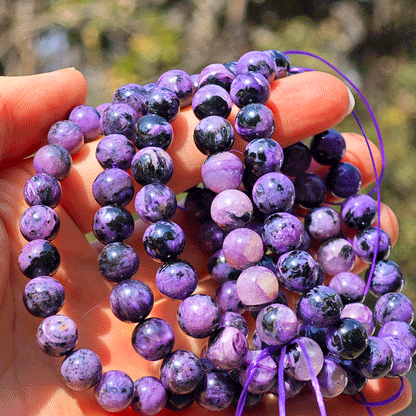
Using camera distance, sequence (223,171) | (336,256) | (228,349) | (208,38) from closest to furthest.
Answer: (228,349)
(223,171)
(336,256)
(208,38)

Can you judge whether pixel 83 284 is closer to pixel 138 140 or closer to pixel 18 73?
pixel 138 140

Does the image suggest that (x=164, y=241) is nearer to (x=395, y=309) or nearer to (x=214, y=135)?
(x=214, y=135)

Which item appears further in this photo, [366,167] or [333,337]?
[366,167]

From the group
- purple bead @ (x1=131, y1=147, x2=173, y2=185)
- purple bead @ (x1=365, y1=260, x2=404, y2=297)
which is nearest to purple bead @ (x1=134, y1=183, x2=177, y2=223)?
purple bead @ (x1=131, y1=147, x2=173, y2=185)

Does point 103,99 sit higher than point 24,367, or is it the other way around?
point 24,367

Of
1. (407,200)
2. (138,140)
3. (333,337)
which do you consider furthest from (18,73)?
(333,337)

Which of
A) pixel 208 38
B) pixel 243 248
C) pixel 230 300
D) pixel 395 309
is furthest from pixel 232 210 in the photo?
pixel 208 38

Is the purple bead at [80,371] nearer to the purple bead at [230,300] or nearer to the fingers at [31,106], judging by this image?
the purple bead at [230,300]
